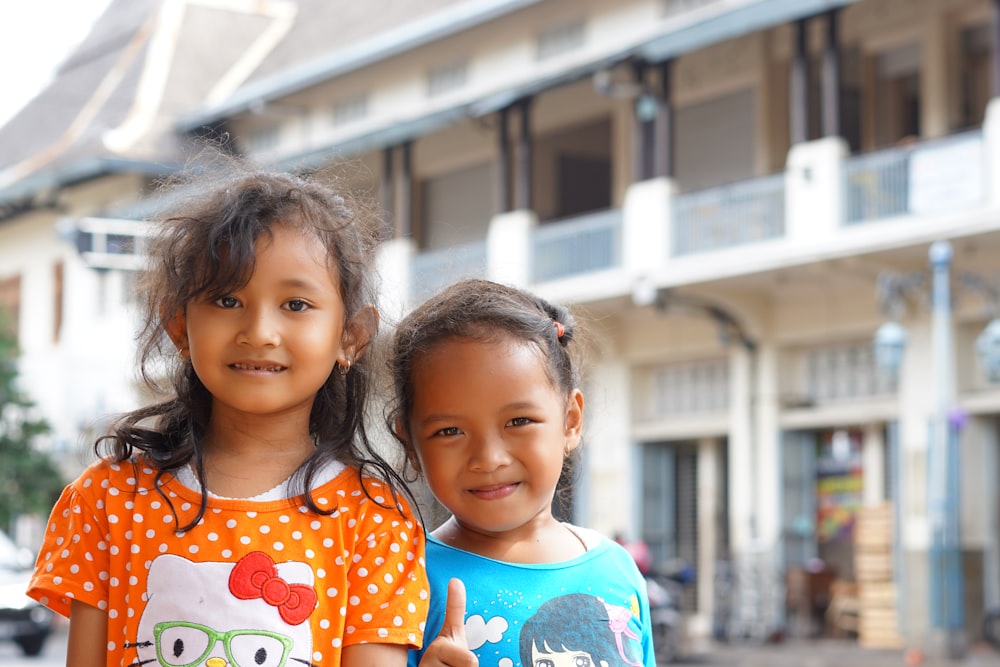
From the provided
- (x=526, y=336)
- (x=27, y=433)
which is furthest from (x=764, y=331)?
(x=526, y=336)

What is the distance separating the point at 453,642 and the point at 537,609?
0.69 ft

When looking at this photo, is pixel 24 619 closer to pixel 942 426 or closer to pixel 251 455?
pixel 942 426

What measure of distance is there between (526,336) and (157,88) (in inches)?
1041

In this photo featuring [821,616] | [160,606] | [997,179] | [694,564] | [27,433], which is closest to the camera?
[160,606]

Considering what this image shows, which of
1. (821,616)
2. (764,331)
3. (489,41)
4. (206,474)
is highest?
(489,41)

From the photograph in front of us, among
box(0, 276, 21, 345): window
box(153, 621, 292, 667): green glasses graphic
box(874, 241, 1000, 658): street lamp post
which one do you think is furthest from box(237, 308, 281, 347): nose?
box(0, 276, 21, 345): window

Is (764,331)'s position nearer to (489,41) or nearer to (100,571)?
(489,41)

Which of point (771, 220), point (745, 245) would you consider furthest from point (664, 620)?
point (771, 220)

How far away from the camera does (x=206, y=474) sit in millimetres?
2236

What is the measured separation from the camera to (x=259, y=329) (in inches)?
84.9

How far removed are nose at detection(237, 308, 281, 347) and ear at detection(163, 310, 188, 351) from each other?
0.15 meters

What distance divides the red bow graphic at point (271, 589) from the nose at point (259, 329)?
0.30 metres

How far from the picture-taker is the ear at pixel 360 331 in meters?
2.33

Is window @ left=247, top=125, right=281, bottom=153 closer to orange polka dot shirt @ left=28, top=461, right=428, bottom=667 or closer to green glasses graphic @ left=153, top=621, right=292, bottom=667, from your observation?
orange polka dot shirt @ left=28, top=461, right=428, bottom=667
